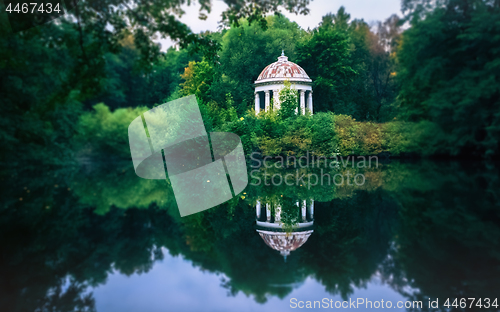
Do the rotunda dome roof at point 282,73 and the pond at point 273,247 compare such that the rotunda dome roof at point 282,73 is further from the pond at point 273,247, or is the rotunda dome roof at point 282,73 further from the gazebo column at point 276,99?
the pond at point 273,247

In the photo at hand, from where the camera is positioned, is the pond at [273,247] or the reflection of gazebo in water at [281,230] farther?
the reflection of gazebo in water at [281,230]

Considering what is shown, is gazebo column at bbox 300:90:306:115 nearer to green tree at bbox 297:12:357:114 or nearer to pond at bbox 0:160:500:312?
green tree at bbox 297:12:357:114

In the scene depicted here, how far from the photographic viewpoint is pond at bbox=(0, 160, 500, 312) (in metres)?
3.73

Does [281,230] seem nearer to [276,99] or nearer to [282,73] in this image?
[282,73]

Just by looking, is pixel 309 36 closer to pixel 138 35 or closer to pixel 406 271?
pixel 138 35

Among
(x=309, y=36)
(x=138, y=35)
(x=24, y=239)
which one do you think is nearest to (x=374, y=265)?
(x=24, y=239)

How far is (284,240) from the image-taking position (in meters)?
5.36

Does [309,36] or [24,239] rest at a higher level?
→ [309,36]

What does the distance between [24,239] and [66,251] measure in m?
1.19

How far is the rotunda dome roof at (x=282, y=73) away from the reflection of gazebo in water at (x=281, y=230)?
12135mm

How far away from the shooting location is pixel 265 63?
63.5 ft
